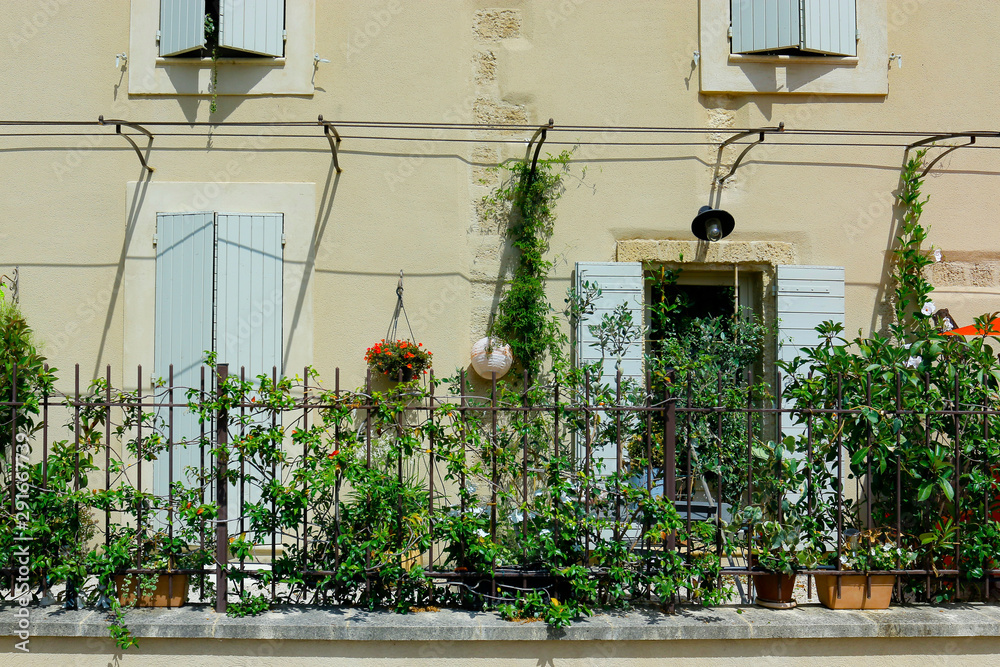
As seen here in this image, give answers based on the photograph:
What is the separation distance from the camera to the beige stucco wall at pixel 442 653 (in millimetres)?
3666

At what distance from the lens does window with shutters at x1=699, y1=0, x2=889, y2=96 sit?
6168 mm

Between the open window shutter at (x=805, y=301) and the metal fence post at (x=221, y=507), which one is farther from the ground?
the open window shutter at (x=805, y=301)

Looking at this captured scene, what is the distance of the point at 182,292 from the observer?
5.90 meters

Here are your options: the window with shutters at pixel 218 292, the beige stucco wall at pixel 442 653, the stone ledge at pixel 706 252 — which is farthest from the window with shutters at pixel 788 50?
the beige stucco wall at pixel 442 653

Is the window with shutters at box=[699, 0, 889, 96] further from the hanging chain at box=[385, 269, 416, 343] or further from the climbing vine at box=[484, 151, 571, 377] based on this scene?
the hanging chain at box=[385, 269, 416, 343]

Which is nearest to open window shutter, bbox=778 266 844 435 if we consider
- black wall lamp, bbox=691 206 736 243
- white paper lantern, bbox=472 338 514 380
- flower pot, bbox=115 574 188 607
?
black wall lamp, bbox=691 206 736 243

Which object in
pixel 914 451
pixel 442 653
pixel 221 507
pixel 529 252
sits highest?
pixel 529 252

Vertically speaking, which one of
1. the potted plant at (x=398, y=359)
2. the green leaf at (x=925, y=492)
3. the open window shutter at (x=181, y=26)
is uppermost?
the open window shutter at (x=181, y=26)

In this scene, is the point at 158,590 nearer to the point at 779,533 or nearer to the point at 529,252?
the point at 779,533

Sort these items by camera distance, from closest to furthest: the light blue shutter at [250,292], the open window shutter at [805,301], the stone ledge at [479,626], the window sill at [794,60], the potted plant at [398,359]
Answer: the stone ledge at [479,626], the potted plant at [398,359], the light blue shutter at [250,292], the open window shutter at [805,301], the window sill at [794,60]

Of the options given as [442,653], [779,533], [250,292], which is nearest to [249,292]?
[250,292]

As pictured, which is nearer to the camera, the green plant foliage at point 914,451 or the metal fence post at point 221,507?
the metal fence post at point 221,507

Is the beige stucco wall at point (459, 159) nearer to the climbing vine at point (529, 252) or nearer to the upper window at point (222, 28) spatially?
the climbing vine at point (529, 252)

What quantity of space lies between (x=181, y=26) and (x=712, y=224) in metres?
4.01
